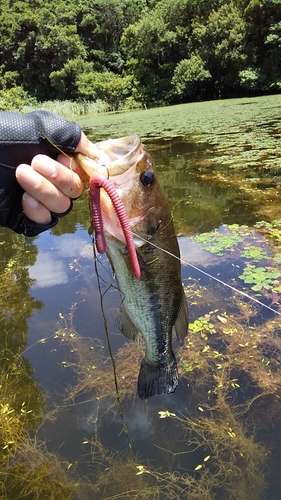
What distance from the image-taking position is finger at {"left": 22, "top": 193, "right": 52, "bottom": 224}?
4.62ft

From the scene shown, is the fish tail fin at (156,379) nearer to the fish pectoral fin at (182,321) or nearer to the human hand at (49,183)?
the fish pectoral fin at (182,321)

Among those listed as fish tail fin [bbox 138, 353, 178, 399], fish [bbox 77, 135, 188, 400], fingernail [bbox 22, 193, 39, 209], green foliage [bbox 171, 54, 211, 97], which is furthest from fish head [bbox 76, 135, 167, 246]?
green foliage [bbox 171, 54, 211, 97]

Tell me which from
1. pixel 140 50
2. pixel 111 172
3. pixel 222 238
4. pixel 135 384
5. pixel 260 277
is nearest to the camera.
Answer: pixel 111 172

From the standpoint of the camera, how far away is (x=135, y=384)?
2.80m

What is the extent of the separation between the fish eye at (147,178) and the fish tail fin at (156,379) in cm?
87

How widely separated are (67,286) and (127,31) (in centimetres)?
3112

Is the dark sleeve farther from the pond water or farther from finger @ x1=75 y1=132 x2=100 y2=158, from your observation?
the pond water

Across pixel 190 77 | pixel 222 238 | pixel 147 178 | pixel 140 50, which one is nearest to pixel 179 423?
pixel 147 178

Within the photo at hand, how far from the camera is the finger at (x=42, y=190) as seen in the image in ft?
4.20

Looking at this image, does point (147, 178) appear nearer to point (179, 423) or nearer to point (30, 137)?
point (30, 137)

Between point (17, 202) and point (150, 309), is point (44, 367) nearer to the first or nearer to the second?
point (150, 309)

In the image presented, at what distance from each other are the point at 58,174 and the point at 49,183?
47mm

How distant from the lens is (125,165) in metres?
1.41

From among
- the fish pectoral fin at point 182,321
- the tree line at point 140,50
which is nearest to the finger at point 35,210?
the fish pectoral fin at point 182,321
